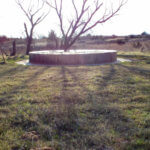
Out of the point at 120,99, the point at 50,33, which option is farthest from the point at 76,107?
the point at 50,33

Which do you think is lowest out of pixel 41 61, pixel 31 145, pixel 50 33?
pixel 31 145

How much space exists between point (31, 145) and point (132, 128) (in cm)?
133

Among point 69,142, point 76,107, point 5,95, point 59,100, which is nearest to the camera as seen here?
point 69,142

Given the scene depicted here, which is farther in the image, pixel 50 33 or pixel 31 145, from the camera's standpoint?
pixel 50 33

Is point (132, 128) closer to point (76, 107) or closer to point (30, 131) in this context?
point (76, 107)

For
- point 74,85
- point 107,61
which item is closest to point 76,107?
point 74,85

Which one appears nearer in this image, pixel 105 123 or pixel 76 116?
pixel 105 123

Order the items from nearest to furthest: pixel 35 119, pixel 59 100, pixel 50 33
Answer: pixel 35 119 < pixel 59 100 < pixel 50 33

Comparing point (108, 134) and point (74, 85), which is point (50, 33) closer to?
point (74, 85)

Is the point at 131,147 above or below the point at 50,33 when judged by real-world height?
below

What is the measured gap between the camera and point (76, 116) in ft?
10.3

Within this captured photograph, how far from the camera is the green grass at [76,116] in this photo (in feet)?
7.96

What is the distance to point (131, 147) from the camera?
2.29 metres

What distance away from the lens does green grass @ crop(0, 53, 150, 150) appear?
2426mm
